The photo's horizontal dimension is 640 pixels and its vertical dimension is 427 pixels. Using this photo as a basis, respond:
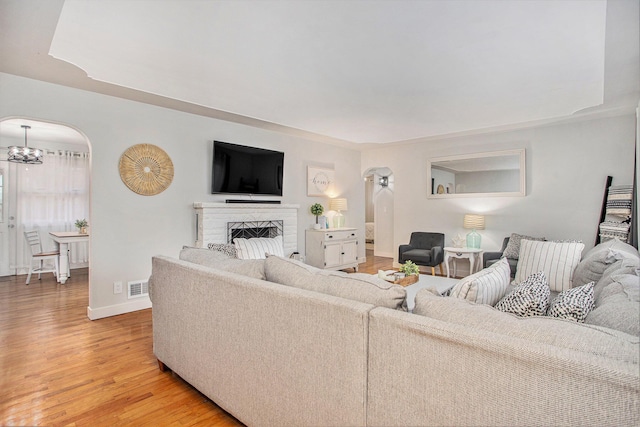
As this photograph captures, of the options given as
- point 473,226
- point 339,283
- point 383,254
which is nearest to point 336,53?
point 339,283

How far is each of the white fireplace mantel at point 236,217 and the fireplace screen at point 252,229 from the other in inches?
2.3

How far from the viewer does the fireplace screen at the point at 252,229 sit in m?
4.39

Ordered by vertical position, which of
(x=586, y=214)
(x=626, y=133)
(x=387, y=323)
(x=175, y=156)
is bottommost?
(x=387, y=323)

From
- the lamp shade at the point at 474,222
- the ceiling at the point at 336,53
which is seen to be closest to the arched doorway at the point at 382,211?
the lamp shade at the point at 474,222

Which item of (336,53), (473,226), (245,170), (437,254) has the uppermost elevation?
(336,53)

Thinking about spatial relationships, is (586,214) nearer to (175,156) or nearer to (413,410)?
(413,410)

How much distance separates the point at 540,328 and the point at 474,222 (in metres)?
4.62

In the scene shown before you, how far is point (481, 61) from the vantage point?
8.70ft

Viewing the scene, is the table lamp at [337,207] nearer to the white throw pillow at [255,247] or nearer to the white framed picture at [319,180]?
the white framed picture at [319,180]

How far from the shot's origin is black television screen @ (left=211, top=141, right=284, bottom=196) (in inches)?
171

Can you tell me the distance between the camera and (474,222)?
517cm

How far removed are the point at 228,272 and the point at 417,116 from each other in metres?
3.41

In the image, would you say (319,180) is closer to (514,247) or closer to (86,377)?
(514,247)

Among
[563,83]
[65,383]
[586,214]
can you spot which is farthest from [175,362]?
[586,214]
